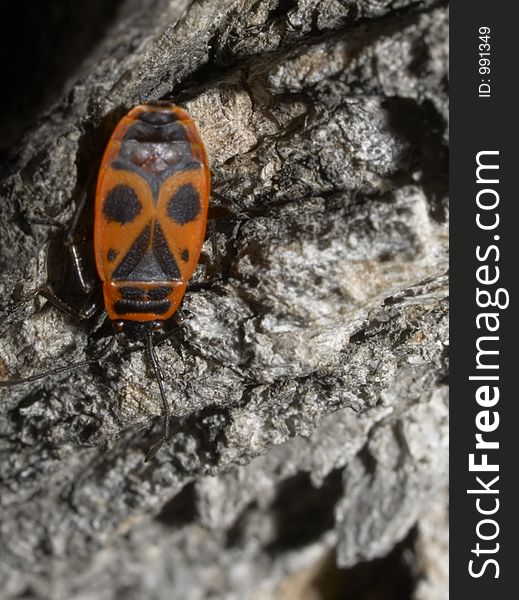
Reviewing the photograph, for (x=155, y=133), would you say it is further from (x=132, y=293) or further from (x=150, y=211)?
(x=132, y=293)

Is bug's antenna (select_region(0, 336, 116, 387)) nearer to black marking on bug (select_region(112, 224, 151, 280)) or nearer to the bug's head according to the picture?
the bug's head

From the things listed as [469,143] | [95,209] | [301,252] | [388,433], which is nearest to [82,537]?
[388,433]

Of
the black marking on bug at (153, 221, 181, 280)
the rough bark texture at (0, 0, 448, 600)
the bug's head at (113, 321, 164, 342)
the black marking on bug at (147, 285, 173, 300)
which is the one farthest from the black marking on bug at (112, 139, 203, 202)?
the bug's head at (113, 321, 164, 342)

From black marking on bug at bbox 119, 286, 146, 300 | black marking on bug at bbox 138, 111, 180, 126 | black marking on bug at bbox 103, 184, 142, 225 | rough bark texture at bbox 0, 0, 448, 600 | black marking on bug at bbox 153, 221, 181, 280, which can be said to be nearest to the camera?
rough bark texture at bbox 0, 0, 448, 600

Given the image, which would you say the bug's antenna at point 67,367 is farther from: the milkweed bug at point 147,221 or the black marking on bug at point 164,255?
the black marking on bug at point 164,255

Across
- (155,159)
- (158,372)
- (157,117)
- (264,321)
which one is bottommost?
(158,372)

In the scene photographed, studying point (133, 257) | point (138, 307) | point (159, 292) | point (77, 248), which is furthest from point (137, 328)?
point (77, 248)
